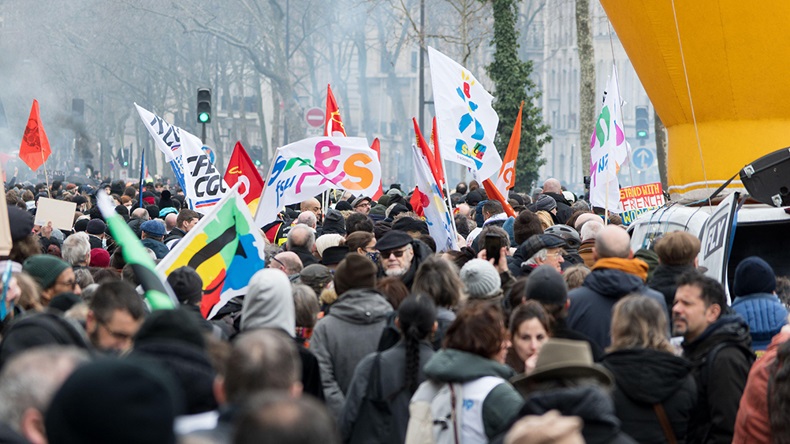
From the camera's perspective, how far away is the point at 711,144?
457 inches

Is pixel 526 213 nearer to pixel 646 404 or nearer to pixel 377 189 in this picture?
pixel 377 189

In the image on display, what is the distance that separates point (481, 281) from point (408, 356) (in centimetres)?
119

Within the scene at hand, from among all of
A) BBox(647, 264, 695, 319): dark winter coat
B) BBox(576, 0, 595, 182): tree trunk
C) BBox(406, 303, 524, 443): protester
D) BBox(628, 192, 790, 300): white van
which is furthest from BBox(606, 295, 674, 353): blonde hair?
BBox(576, 0, 595, 182): tree trunk

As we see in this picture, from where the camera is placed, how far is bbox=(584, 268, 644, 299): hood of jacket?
22.3 feet

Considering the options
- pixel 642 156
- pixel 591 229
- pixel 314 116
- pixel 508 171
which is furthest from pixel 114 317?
pixel 314 116

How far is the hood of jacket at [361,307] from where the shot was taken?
6672mm

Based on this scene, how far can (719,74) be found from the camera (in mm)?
11367

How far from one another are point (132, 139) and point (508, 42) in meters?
70.0

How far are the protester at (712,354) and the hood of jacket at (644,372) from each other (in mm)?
341

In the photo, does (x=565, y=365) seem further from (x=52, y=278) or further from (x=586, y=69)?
(x=586, y=69)

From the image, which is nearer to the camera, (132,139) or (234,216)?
(234,216)

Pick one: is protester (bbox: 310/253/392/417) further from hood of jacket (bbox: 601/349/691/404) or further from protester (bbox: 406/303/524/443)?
hood of jacket (bbox: 601/349/691/404)

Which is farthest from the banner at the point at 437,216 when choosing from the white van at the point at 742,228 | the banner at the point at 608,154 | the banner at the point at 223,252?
the banner at the point at 223,252

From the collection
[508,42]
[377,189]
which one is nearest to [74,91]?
[508,42]
